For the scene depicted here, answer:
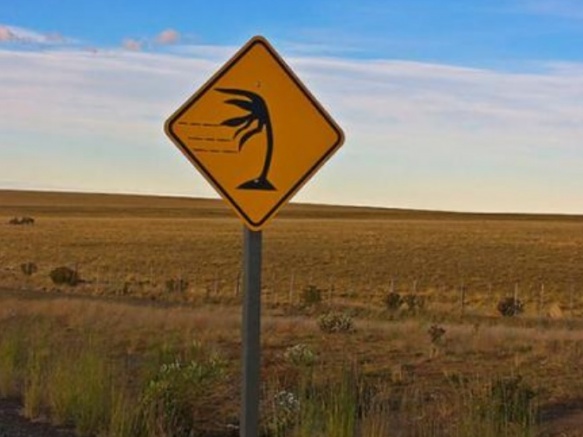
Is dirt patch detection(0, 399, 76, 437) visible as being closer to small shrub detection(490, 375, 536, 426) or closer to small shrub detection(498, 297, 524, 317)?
small shrub detection(490, 375, 536, 426)

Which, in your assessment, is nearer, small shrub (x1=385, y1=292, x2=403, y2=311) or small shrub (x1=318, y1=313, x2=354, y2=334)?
small shrub (x1=318, y1=313, x2=354, y2=334)

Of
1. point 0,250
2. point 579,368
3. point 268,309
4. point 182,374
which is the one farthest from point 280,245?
point 182,374

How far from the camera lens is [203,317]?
20766 mm

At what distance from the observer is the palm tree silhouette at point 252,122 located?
211 inches

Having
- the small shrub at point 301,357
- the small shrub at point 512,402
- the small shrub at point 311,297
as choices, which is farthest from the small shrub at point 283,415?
the small shrub at point 311,297

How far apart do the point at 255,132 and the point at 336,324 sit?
13548 millimetres

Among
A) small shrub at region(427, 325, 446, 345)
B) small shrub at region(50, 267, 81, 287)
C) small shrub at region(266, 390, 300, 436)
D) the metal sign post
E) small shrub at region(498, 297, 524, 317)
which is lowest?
small shrub at region(498, 297, 524, 317)

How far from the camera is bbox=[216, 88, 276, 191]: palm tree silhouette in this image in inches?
211

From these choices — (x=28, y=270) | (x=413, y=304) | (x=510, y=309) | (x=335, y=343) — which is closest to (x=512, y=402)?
(x=335, y=343)

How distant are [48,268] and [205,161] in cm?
4270

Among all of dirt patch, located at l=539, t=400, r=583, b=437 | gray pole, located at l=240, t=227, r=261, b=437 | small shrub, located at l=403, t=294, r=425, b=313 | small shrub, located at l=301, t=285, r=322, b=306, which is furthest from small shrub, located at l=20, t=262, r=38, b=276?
gray pole, located at l=240, t=227, r=261, b=437

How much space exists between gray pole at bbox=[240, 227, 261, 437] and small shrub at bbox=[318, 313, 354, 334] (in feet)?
43.1

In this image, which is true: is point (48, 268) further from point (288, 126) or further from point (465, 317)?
point (288, 126)

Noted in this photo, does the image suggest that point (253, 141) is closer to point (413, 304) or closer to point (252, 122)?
point (252, 122)
